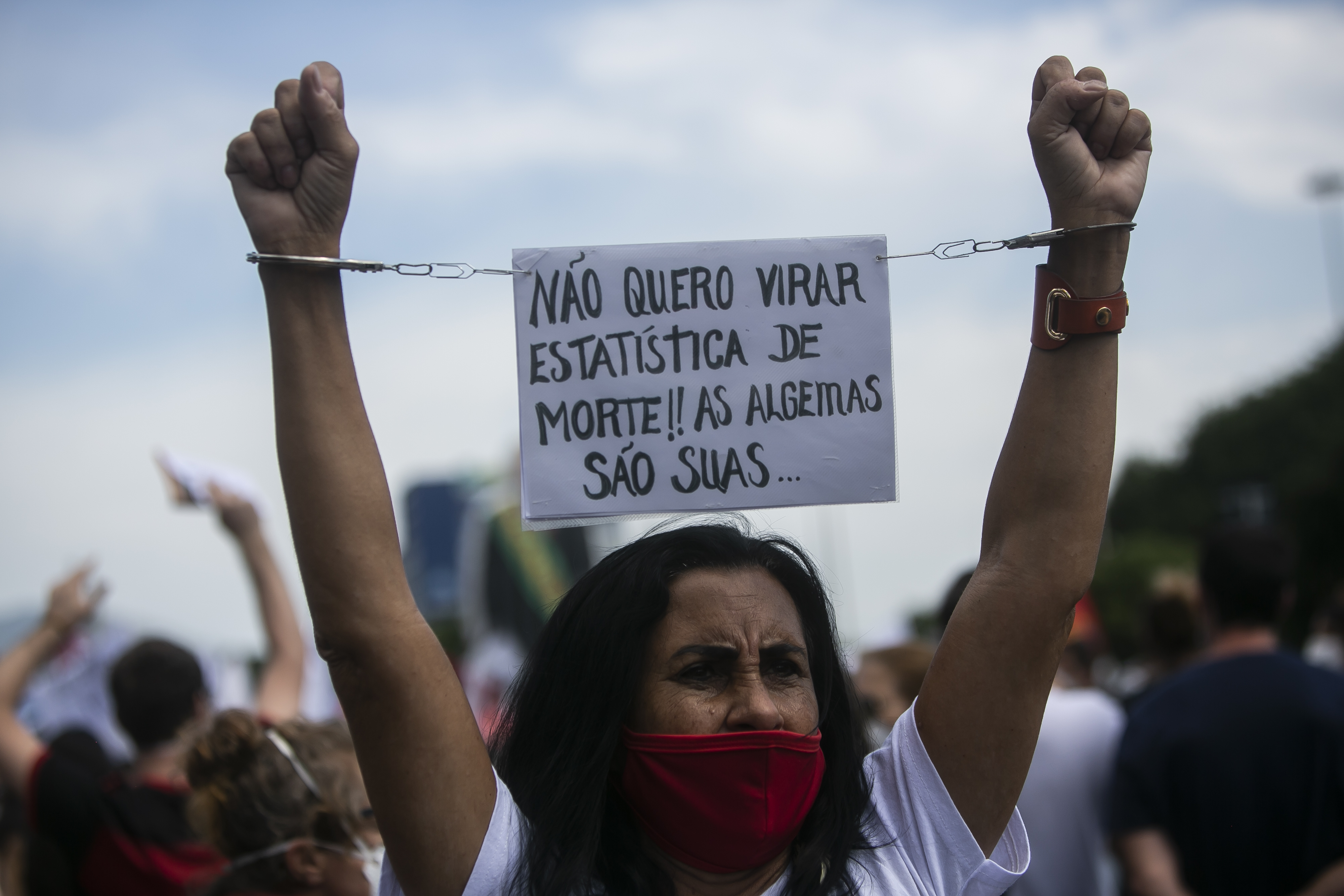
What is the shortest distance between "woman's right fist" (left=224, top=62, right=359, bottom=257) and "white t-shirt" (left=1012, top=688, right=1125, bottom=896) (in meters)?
3.22

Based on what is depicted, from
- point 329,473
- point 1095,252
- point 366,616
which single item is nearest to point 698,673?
point 366,616

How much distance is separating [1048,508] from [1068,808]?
2.56m

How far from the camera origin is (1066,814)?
4.22 metres

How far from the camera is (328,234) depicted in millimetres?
1895

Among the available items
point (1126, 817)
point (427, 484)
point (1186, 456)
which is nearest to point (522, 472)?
point (1126, 817)

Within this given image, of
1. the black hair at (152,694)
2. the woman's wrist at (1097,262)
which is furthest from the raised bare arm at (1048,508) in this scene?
the black hair at (152,694)

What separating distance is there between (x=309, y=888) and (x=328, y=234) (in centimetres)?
170

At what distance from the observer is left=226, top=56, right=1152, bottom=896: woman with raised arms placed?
Answer: 183cm

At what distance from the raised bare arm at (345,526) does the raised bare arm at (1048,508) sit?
811mm

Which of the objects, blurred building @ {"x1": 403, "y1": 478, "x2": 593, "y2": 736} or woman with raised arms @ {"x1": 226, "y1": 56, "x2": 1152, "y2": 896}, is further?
blurred building @ {"x1": 403, "y1": 478, "x2": 593, "y2": 736}

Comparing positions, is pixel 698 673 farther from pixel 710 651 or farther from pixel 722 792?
pixel 722 792

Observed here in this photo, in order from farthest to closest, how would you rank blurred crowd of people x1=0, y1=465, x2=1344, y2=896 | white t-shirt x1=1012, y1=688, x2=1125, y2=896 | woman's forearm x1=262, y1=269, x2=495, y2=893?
white t-shirt x1=1012, y1=688, x2=1125, y2=896 → blurred crowd of people x1=0, y1=465, x2=1344, y2=896 → woman's forearm x1=262, y1=269, x2=495, y2=893

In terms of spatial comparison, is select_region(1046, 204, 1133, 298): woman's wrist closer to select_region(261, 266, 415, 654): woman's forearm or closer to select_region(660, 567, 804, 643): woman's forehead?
select_region(660, 567, 804, 643): woman's forehead

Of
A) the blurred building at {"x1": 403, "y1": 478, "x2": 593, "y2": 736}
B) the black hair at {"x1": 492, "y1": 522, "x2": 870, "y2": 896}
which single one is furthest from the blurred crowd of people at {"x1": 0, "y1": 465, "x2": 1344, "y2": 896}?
the blurred building at {"x1": 403, "y1": 478, "x2": 593, "y2": 736}
